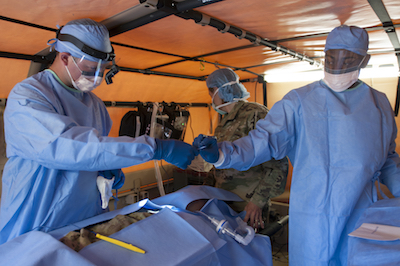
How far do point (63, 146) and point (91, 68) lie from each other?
560 mm

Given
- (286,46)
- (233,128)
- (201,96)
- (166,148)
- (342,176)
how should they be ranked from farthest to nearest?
(201,96) < (286,46) < (233,128) < (342,176) < (166,148)

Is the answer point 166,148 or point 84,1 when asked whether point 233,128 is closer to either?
point 166,148

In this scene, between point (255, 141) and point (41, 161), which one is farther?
point (255, 141)

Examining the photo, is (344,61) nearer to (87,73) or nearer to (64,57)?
(87,73)

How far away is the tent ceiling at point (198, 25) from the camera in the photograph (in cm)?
163

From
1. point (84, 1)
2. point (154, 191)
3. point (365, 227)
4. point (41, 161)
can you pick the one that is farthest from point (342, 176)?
point (154, 191)

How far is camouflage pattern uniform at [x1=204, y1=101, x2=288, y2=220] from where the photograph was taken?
208 cm

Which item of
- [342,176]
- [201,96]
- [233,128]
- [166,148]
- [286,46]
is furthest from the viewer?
[201,96]

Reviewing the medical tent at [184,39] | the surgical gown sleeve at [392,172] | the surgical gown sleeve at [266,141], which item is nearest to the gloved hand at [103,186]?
the surgical gown sleeve at [266,141]

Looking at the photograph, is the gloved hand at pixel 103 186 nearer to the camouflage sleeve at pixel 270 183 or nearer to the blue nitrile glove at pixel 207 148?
the blue nitrile glove at pixel 207 148

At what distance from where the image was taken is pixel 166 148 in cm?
137

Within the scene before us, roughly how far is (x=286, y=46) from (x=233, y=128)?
3.88 ft

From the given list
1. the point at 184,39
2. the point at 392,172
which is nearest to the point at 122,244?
the point at 392,172

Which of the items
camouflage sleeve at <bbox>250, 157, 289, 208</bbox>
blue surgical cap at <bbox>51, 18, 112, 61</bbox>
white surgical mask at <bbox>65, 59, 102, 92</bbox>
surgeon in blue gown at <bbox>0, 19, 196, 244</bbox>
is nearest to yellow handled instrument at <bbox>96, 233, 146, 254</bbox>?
surgeon in blue gown at <bbox>0, 19, 196, 244</bbox>
